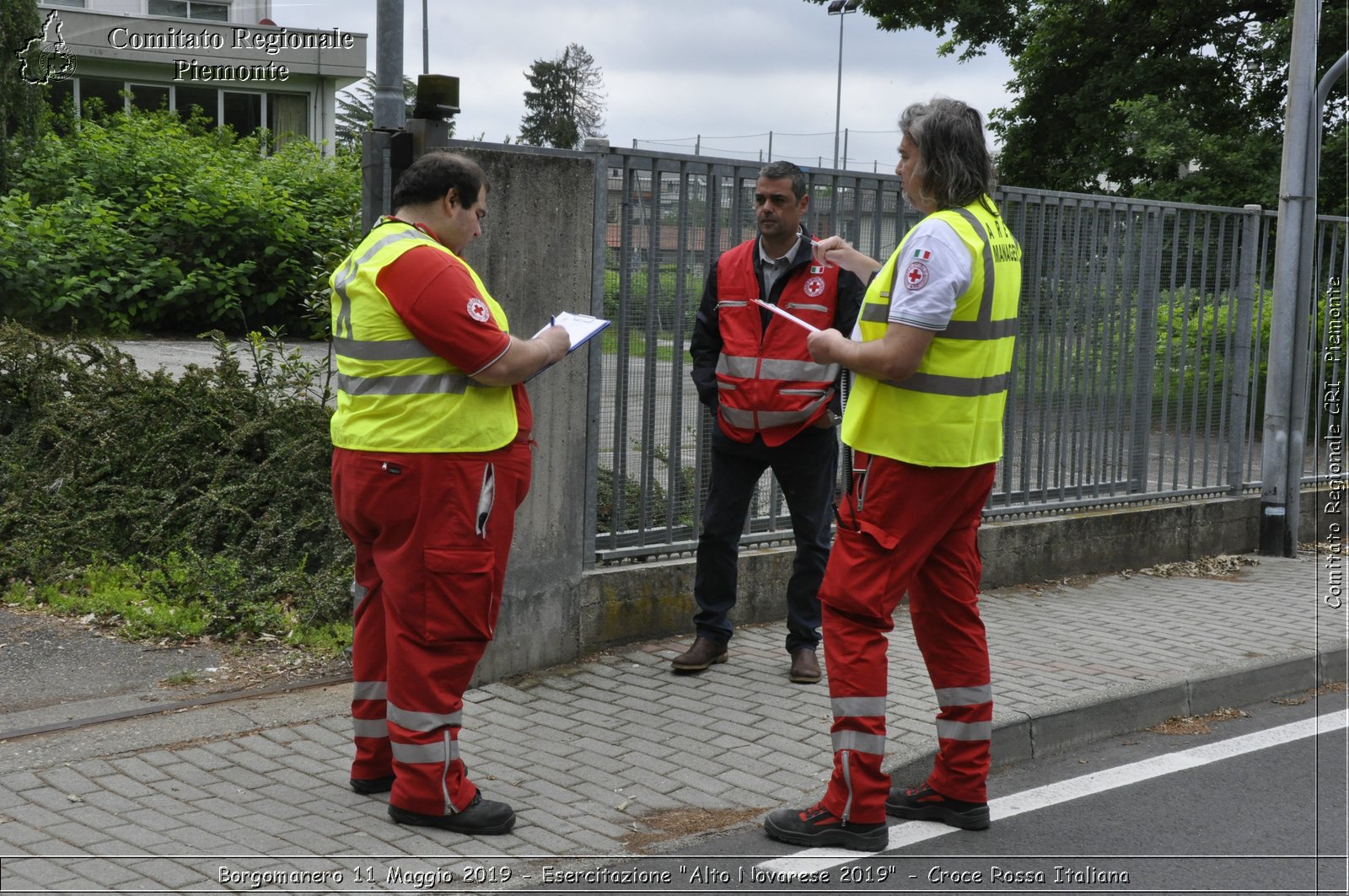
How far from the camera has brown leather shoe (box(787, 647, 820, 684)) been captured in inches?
220

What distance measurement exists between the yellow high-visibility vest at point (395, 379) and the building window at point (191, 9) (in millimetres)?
37351

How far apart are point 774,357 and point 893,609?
1.57 metres

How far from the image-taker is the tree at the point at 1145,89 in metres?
18.0

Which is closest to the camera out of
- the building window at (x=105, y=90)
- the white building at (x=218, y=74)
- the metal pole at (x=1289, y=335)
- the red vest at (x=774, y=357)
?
the red vest at (x=774, y=357)

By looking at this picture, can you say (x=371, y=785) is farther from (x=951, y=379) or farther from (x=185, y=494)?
(x=185, y=494)

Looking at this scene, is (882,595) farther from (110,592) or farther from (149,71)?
(149,71)

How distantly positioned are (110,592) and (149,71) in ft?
95.3

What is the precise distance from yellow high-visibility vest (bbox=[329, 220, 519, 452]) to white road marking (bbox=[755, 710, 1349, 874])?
1571 mm

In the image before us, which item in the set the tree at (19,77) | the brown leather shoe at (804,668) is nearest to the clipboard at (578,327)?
the brown leather shoe at (804,668)

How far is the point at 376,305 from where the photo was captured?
3.83 metres

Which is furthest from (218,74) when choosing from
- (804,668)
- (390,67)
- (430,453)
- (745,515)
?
(430,453)

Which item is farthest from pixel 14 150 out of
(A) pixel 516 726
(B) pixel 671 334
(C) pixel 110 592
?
(A) pixel 516 726

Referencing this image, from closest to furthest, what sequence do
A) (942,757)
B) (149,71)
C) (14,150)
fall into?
(942,757)
(14,150)
(149,71)

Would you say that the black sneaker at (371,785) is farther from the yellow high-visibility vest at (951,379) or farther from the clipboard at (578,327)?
the yellow high-visibility vest at (951,379)
